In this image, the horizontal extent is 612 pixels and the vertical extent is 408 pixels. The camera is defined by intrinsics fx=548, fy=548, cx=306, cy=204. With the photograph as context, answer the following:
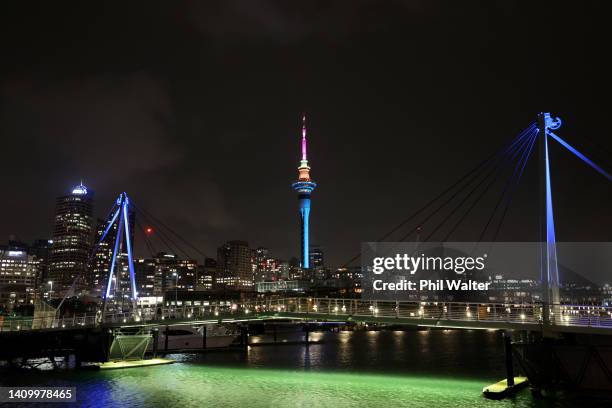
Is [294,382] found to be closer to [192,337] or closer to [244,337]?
[192,337]

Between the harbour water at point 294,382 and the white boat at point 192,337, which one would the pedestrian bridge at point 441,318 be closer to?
the harbour water at point 294,382

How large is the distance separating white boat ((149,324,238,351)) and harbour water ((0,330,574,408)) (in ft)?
26.8

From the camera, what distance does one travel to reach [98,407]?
35.6m

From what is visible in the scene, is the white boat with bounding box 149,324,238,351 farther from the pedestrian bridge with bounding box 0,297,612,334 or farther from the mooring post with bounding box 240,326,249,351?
the pedestrian bridge with bounding box 0,297,612,334

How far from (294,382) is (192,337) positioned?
3726cm

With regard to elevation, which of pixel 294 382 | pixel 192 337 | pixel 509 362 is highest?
pixel 509 362

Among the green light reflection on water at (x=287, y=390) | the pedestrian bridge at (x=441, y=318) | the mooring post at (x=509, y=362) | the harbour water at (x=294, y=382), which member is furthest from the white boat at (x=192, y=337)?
the mooring post at (x=509, y=362)

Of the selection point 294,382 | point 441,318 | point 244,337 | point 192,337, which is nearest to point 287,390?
point 294,382

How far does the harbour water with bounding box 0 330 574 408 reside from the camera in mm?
37062

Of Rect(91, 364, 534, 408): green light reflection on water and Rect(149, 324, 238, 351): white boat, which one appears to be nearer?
Rect(91, 364, 534, 408): green light reflection on water

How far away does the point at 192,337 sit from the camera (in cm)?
8000

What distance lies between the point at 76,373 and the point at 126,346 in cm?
615

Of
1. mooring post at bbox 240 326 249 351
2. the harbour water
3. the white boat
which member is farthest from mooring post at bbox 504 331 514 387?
mooring post at bbox 240 326 249 351

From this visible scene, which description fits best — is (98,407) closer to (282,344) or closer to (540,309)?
(540,309)
